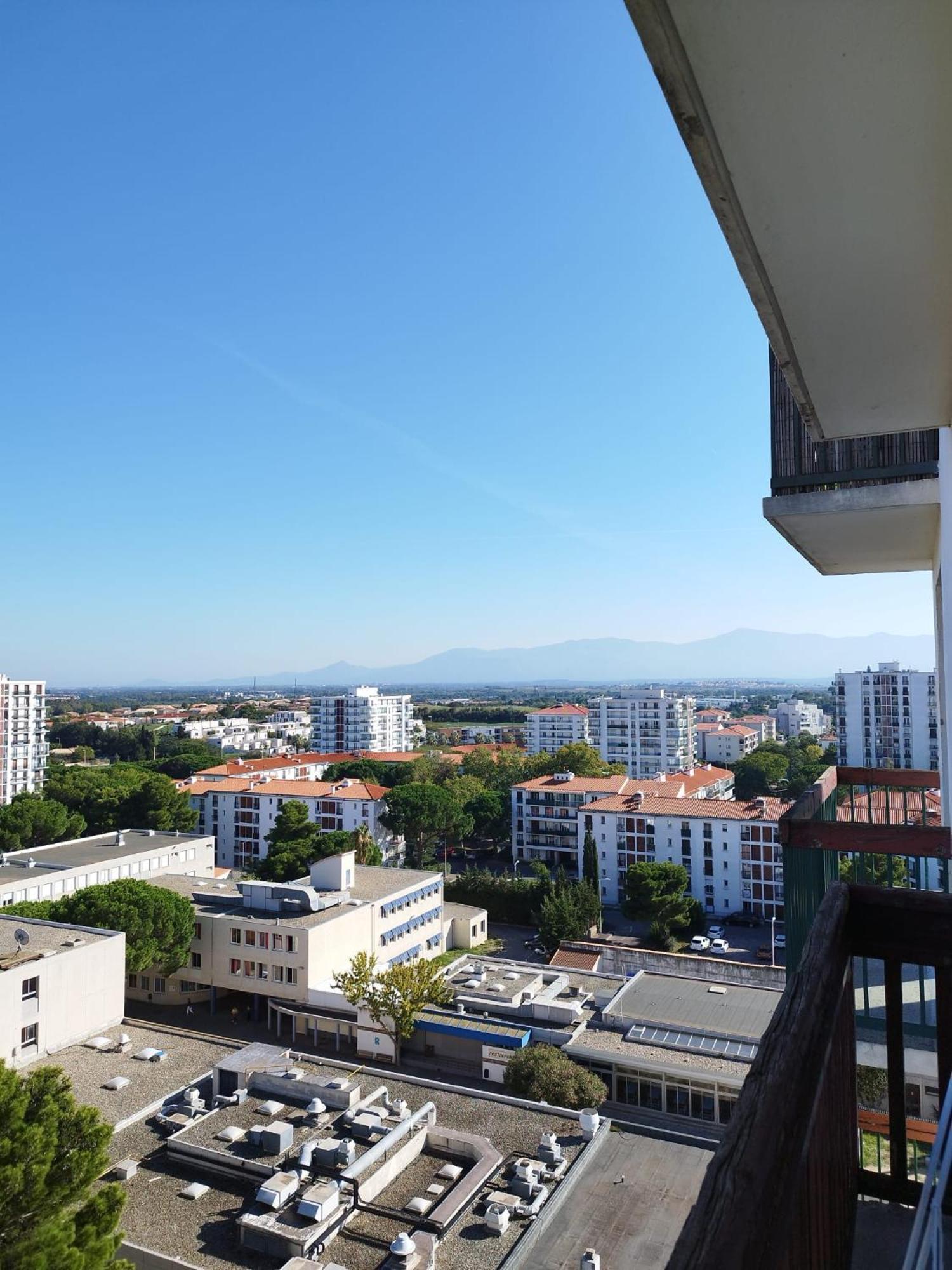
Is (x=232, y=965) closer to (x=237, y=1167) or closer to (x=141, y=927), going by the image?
(x=141, y=927)

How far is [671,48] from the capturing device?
1180 millimetres

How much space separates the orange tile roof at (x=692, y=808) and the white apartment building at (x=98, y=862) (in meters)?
13.4

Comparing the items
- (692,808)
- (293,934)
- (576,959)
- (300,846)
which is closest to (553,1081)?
(293,934)

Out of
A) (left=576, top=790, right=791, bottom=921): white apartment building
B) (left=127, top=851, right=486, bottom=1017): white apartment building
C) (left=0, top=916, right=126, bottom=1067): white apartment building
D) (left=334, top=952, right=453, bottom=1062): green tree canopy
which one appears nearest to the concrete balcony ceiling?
(left=0, top=916, right=126, bottom=1067): white apartment building

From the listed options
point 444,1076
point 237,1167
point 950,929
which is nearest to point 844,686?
point 444,1076

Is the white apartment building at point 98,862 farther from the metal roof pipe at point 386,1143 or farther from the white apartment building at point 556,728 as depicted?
the white apartment building at point 556,728

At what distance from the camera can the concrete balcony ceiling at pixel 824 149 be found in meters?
1.16

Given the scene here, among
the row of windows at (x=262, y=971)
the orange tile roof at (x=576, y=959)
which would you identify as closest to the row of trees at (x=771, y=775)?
the orange tile roof at (x=576, y=959)

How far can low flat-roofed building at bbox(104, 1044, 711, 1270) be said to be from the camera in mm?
8312

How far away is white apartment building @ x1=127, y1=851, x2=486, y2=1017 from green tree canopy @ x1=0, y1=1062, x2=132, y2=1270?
10661 millimetres

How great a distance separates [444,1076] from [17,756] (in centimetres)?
3385

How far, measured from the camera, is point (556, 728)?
62.6 meters

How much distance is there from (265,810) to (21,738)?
1601 centimetres

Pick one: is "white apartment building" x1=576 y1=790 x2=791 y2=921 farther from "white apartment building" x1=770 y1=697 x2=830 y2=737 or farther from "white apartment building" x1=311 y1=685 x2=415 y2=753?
"white apartment building" x1=770 y1=697 x2=830 y2=737
